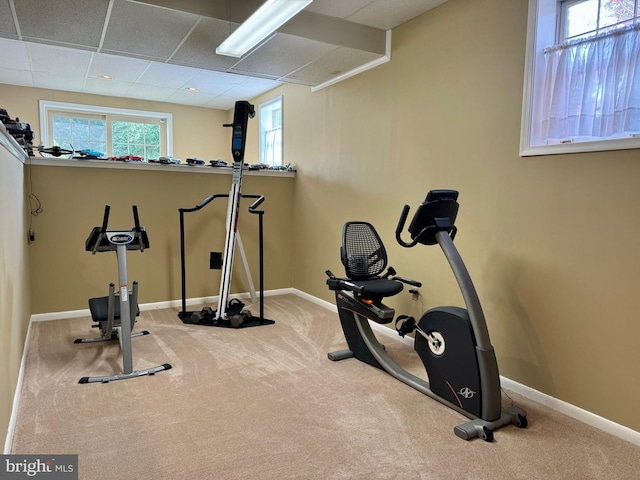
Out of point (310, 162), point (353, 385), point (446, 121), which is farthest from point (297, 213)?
point (353, 385)

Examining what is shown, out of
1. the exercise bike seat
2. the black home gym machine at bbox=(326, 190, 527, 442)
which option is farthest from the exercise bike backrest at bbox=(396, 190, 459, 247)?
the exercise bike seat

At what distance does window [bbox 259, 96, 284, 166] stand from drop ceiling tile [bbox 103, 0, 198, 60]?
7.46ft

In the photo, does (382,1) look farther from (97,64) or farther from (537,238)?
(97,64)

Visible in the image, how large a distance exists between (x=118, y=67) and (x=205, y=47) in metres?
2.26

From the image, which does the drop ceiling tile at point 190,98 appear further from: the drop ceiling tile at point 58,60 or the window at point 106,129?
the drop ceiling tile at point 58,60

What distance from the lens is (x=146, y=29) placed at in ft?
10.8

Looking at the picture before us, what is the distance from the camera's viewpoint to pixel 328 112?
4.69m

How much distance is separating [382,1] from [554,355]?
2.74 metres

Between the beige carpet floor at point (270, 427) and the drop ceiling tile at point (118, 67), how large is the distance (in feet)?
11.0

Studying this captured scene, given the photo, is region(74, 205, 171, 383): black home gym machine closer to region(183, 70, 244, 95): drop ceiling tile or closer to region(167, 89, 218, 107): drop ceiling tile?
region(183, 70, 244, 95): drop ceiling tile

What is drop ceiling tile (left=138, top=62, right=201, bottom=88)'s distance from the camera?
17.3ft

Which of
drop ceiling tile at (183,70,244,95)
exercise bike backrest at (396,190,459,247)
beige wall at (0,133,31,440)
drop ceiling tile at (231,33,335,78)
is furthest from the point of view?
drop ceiling tile at (183,70,244,95)

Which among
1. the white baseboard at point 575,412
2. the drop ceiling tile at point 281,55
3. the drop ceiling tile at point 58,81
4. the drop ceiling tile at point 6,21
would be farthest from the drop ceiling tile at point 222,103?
the white baseboard at point 575,412

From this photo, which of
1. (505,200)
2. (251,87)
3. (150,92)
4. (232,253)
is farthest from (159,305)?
(505,200)
